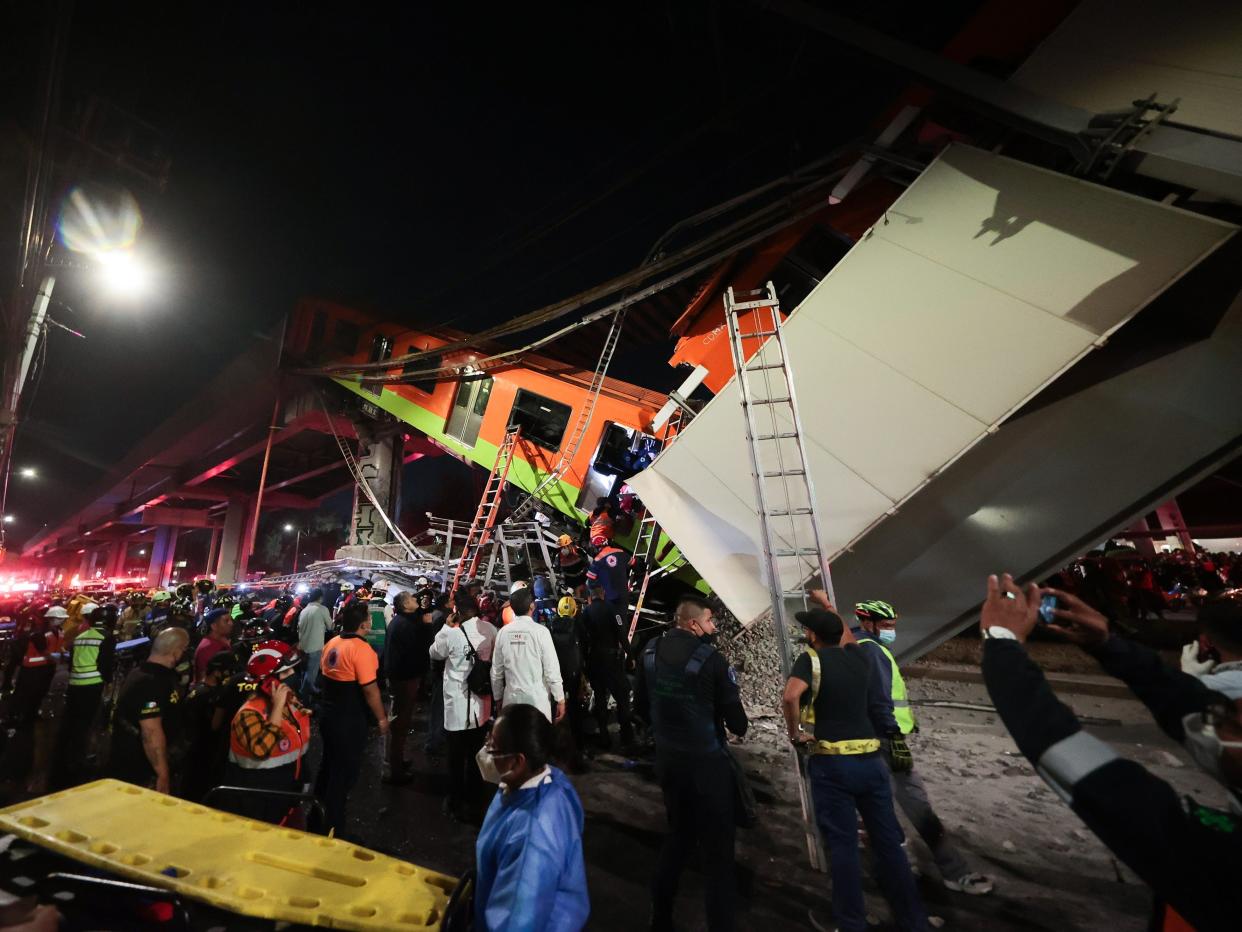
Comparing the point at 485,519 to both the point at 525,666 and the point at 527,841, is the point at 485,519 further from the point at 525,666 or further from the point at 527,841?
the point at 527,841

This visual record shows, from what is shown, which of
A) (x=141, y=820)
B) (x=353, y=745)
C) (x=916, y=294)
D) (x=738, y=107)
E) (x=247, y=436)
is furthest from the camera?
(x=247, y=436)

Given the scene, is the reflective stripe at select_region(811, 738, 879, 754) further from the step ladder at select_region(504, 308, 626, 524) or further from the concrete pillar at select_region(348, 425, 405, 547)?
the concrete pillar at select_region(348, 425, 405, 547)

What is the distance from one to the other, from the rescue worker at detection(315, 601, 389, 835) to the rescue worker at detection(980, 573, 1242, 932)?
435cm

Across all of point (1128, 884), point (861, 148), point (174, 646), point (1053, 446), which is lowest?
point (1128, 884)

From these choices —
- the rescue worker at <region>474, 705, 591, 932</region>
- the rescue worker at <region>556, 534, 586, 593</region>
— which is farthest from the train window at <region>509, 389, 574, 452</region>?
the rescue worker at <region>474, 705, 591, 932</region>

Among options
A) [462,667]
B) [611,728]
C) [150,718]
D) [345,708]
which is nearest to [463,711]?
[462,667]

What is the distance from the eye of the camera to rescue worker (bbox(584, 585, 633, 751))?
20.9 ft

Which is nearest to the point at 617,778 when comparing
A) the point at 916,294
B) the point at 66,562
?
the point at 916,294

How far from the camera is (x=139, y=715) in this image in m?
3.58

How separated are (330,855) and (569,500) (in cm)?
924

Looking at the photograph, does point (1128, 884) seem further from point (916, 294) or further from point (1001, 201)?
point (1001, 201)

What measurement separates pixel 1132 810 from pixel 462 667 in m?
4.99

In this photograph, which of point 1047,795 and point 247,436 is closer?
point 1047,795

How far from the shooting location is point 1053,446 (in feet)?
17.2
